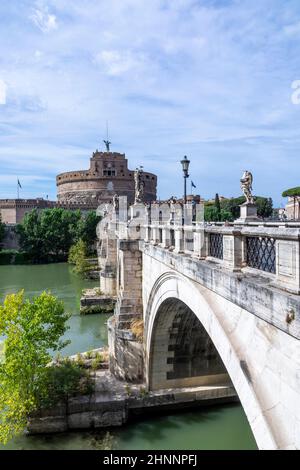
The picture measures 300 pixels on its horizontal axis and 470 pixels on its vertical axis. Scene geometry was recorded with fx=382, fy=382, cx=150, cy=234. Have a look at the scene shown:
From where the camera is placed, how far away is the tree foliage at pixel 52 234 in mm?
45438

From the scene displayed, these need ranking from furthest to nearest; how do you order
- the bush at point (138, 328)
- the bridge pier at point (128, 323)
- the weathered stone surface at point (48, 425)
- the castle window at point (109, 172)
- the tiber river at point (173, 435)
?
the castle window at point (109, 172)
the bush at point (138, 328)
the bridge pier at point (128, 323)
the weathered stone surface at point (48, 425)
the tiber river at point (173, 435)

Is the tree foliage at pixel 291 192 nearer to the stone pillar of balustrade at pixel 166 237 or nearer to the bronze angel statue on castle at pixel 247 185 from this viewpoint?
the bronze angel statue on castle at pixel 247 185

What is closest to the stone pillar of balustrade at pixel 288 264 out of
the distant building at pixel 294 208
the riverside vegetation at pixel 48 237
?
the distant building at pixel 294 208

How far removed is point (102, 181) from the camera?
6312cm

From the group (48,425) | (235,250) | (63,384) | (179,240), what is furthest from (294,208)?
(235,250)

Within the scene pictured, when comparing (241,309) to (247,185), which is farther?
(247,185)

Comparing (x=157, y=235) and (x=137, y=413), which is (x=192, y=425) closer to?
(x=137, y=413)

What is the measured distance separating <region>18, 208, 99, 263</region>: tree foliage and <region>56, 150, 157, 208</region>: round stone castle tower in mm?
15216

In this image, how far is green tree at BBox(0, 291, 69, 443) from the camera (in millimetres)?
9391

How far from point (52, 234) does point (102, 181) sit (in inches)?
793

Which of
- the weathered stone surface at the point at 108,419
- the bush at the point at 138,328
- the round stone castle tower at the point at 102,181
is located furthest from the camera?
the round stone castle tower at the point at 102,181

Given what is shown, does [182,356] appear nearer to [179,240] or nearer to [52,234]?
[179,240]

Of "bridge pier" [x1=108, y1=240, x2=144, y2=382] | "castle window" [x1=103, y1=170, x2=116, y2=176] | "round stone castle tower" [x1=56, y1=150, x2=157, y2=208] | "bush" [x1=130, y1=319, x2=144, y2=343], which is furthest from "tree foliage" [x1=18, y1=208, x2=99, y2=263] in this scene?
"bush" [x1=130, y1=319, x2=144, y2=343]

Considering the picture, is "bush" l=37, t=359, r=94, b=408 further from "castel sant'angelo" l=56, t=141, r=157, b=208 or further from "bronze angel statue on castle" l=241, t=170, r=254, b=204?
"castel sant'angelo" l=56, t=141, r=157, b=208
